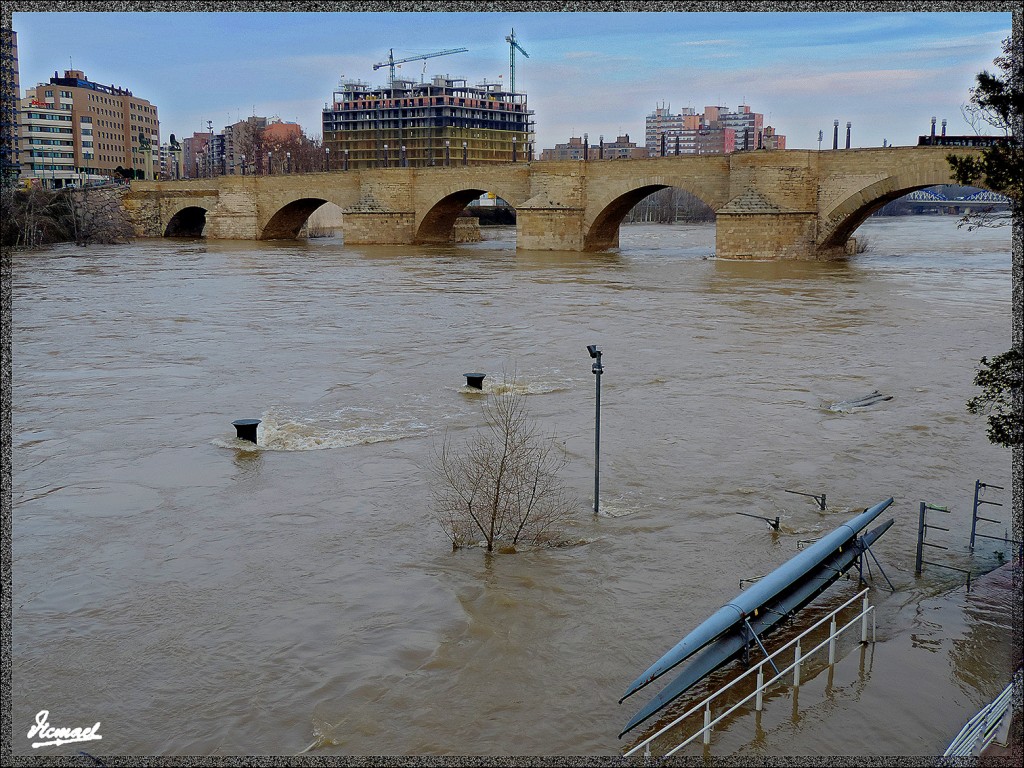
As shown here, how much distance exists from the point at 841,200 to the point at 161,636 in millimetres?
30643

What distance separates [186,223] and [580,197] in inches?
1237

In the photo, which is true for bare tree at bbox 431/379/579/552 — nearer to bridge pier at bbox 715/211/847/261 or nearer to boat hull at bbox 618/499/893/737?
boat hull at bbox 618/499/893/737

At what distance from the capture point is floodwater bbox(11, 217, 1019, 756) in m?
7.18

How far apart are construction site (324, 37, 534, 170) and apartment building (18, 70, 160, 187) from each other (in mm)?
22513

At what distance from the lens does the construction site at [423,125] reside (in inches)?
4796

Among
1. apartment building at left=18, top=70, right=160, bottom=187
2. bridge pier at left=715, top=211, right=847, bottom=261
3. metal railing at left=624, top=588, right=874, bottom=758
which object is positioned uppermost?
apartment building at left=18, top=70, right=160, bottom=187

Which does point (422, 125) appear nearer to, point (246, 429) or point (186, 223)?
point (186, 223)

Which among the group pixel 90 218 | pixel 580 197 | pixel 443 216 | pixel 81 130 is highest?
pixel 81 130

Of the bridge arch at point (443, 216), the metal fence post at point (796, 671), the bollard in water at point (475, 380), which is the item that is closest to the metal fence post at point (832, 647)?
the metal fence post at point (796, 671)

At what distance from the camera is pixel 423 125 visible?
122250 mm

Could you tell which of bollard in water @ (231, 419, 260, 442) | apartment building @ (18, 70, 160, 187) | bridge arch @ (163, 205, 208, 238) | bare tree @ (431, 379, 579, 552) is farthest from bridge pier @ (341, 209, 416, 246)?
apartment building @ (18, 70, 160, 187)

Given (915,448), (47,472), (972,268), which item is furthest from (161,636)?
(972,268)

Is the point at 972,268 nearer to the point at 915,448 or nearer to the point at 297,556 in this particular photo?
the point at 915,448
